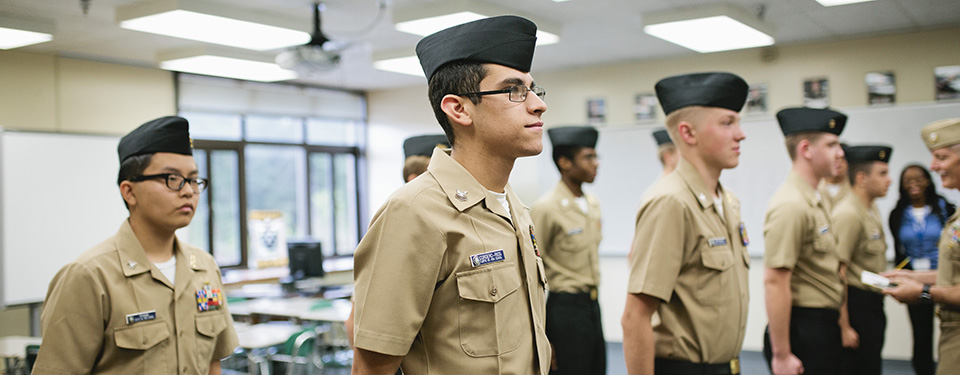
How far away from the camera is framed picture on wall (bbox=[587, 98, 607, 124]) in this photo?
865 cm

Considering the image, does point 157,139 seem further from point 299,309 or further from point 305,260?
point 305,260

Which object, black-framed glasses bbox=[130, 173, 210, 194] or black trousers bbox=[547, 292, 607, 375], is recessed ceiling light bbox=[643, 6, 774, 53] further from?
black-framed glasses bbox=[130, 173, 210, 194]

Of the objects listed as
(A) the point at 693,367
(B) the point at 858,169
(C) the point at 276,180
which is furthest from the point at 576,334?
(C) the point at 276,180

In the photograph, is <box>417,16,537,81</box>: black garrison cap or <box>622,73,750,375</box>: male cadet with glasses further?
<box>622,73,750,375</box>: male cadet with glasses

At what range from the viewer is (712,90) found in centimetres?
273

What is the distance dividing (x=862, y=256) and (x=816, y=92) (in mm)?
3374

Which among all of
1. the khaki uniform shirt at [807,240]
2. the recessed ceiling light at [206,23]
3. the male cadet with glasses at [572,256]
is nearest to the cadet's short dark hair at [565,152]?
the male cadet with glasses at [572,256]

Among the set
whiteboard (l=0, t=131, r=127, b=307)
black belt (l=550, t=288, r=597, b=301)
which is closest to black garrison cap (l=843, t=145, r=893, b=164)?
black belt (l=550, t=288, r=597, b=301)

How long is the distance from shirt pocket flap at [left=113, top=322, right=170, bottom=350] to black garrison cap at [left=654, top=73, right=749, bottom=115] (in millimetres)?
1987

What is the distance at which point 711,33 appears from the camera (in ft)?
21.0

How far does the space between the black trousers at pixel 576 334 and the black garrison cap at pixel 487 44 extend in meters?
3.02

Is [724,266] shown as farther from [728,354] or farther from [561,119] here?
[561,119]

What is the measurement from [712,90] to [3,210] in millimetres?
6225

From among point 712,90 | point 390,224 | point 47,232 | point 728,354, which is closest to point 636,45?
point 712,90
